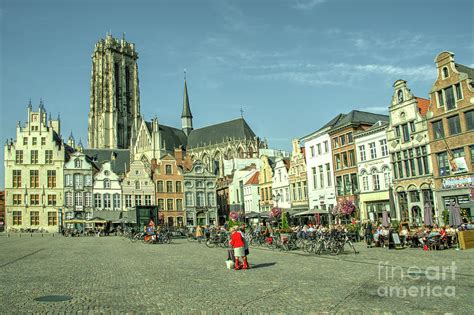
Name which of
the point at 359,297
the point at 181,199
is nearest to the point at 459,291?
the point at 359,297

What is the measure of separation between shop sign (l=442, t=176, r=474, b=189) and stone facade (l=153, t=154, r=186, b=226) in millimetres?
38133

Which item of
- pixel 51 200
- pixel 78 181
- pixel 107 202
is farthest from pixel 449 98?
pixel 51 200

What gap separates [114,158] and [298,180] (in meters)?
37.0

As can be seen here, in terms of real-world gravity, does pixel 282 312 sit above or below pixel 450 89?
below

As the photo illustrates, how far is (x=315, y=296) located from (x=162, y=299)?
10.9 feet

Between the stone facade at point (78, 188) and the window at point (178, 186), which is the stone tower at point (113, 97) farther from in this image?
the window at point (178, 186)

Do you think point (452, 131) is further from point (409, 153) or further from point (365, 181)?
point (365, 181)

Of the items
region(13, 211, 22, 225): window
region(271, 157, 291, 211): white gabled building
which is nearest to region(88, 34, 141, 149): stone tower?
region(13, 211, 22, 225): window

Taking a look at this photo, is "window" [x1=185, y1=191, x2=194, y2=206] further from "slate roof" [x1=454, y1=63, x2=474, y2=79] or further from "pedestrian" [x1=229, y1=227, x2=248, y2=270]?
"pedestrian" [x1=229, y1=227, x2=248, y2=270]

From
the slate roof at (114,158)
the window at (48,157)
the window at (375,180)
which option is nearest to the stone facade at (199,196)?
the slate roof at (114,158)

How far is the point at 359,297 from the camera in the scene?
32.7 feet

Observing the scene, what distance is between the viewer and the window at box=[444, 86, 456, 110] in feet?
109

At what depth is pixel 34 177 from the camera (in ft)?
207

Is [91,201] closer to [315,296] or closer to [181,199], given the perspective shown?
[181,199]
